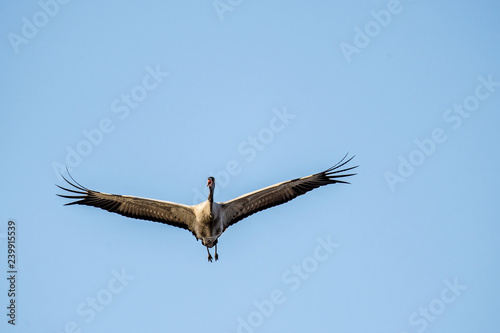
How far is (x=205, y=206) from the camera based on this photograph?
2362cm

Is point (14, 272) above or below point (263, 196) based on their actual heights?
above

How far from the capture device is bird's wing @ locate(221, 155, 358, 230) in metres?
24.2

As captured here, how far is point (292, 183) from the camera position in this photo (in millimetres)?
24297

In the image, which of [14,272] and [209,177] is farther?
[14,272]

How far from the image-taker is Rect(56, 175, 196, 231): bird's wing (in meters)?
24.0

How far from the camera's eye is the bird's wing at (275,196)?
79.5ft

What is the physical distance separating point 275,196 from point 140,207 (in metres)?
4.22

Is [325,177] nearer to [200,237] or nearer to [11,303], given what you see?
[200,237]

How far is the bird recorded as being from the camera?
23922mm

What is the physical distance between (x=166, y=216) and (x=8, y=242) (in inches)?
210

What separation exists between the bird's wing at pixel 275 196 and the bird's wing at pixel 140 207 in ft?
4.06

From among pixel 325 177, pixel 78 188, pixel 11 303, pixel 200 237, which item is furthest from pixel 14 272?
pixel 325 177

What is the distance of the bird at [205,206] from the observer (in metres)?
23.9

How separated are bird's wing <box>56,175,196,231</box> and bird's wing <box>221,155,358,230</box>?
1.24 m
